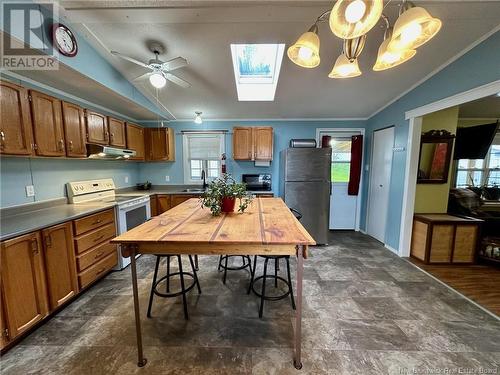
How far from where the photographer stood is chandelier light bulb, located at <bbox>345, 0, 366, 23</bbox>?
98cm

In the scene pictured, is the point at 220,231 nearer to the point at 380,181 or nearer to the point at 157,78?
the point at 157,78

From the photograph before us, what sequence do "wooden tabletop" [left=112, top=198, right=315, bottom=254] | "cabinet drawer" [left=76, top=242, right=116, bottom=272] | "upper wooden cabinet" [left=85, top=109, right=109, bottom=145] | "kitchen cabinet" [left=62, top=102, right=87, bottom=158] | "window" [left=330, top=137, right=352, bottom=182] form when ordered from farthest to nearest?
"window" [left=330, top=137, right=352, bottom=182]
"upper wooden cabinet" [left=85, top=109, right=109, bottom=145]
"kitchen cabinet" [left=62, top=102, right=87, bottom=158]
"cabinet drawer" [left=76, top=242, right=116, bottom=272]
"wooden tabletop" [left=112, top=198, right=315, bottom=254]

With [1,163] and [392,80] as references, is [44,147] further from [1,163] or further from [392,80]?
[392,80]

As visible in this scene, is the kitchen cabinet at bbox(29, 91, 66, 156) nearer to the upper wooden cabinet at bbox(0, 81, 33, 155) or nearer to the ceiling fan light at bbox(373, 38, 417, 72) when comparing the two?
the upper wooden cabinet at bbox(0, 81, 33, 155)

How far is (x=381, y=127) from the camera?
366cm

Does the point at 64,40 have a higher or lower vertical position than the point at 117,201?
higher

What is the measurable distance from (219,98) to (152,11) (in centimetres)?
163

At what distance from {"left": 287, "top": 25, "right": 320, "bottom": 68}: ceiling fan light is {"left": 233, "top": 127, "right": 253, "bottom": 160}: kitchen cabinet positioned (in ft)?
8.44

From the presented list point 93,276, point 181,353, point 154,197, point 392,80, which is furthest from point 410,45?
point 154,197

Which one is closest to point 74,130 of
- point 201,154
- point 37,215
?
point 37,215

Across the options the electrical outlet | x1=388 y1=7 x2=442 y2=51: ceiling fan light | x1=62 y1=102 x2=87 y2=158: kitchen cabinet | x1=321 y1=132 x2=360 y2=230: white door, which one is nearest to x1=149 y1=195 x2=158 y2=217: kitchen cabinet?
x1=62 y1=102 x2=87 y2=158: kitchen cabinet

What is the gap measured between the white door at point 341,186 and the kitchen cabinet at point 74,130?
4.14 meters

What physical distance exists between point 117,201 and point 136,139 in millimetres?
1423

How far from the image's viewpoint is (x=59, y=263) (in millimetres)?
1860
